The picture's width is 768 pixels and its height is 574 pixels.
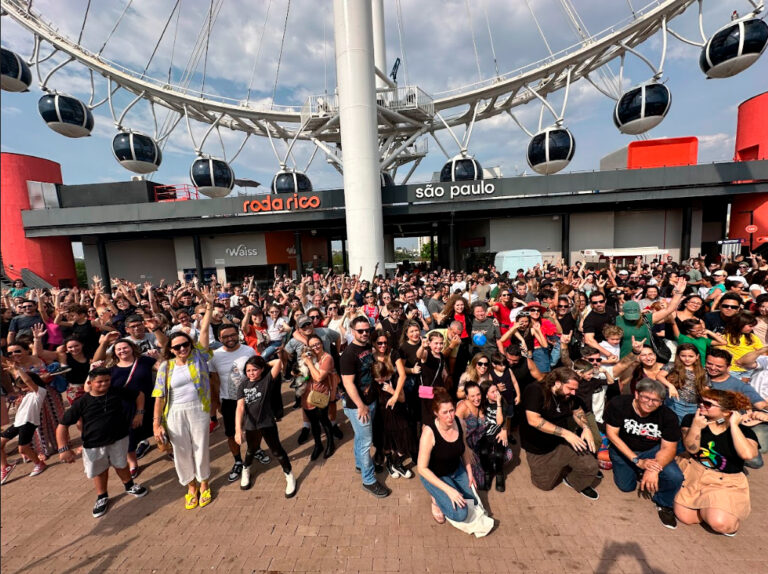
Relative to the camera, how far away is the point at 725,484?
3713mm

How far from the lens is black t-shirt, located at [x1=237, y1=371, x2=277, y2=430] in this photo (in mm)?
4430

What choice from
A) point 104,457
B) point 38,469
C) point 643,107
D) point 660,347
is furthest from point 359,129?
point 38,469

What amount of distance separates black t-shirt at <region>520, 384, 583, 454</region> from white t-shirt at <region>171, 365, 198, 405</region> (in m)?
4.24

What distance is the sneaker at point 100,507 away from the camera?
4254mm

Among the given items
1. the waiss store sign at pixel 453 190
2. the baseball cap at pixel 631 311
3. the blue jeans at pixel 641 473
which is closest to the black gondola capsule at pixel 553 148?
the waiss store sign at pixel 453 190

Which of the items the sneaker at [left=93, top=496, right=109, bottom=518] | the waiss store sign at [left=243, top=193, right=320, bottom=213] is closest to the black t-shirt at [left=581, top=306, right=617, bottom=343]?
the sneaker at [left=93, top=496, right=109, bottom=518]

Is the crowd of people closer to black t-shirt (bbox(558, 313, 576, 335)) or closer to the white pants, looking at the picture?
the white pants

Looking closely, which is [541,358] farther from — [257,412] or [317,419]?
[257,412]

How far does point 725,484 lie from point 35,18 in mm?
37455

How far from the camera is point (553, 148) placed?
16906 mm

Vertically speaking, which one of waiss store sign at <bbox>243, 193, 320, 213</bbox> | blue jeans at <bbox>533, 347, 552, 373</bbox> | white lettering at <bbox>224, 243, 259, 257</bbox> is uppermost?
waiss store sign at <bbox>243, 193, 320, 213</bbox>

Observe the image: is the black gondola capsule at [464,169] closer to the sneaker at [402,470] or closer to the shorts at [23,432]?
the sneaker at [402,470]

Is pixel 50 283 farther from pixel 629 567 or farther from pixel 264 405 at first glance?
pixel 629 567

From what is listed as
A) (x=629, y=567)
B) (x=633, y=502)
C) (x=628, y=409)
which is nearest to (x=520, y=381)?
(x=628, y=409)
